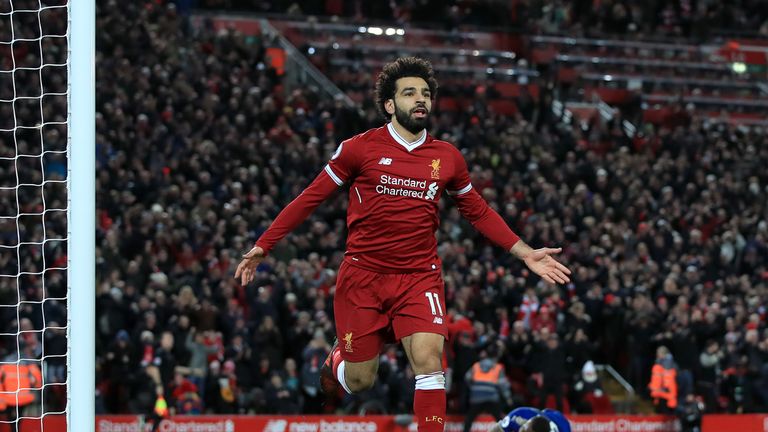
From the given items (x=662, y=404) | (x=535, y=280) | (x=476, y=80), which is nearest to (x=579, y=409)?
(x=662, y=404)

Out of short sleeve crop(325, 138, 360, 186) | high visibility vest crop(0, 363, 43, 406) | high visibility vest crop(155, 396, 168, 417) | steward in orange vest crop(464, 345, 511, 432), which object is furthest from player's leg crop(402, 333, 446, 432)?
steward in orange vest crop(464, 345, 511, 432)

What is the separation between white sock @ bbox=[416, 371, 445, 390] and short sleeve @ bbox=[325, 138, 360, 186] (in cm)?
135

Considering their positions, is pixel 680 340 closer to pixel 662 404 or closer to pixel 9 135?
pixel 662 404

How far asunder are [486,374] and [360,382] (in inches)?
380

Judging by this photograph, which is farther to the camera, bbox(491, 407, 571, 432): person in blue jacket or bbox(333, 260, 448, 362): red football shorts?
bbox(491, 407, 571, 432): person in blue jacket

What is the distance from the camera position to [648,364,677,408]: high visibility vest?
62.0ft

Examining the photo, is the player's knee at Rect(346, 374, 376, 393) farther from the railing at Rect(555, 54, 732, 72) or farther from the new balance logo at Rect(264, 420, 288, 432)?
the railing at Rect(555, 54, 732, 72)

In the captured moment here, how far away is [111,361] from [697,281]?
33.5ft

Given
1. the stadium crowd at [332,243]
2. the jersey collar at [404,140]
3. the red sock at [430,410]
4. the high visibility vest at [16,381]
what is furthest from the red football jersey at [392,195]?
the stadium crowd at [332,243]

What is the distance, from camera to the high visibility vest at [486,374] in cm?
1784

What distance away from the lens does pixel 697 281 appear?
71.2ft

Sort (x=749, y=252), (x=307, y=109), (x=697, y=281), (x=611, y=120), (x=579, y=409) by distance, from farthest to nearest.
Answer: (x=611, y=120) → (x=307, y=109) → (x=749, y=252) → (x=697, y=281) → (x=579, y=409)

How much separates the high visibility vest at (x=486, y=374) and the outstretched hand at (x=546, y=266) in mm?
10043

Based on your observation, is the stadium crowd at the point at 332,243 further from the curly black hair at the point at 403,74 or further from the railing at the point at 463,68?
the curly black hair at the point at 403,74
